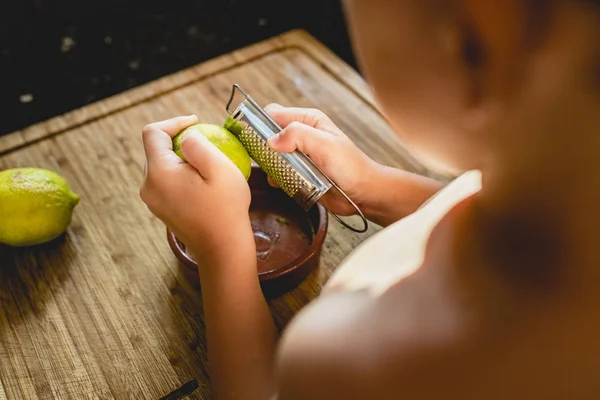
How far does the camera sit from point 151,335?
759 mm

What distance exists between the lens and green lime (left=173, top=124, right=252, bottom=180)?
2.48 ft

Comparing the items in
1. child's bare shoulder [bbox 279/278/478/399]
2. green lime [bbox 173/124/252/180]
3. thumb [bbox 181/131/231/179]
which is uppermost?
thumb [bbox 181/131/231/179]

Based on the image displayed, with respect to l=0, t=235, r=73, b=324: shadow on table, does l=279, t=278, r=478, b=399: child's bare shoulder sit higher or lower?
higher

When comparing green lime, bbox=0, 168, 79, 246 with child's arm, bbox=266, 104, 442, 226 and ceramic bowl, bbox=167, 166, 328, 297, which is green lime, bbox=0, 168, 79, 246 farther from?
child's arm, bbox=266, 104, 442, 226

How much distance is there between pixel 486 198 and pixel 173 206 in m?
0.38

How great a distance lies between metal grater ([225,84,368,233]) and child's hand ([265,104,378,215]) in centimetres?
2

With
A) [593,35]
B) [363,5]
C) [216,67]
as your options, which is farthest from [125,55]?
[593,35]

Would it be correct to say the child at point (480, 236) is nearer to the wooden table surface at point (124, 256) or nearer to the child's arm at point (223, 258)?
the child's arm at point (223, 258)

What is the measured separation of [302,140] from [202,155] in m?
0.16

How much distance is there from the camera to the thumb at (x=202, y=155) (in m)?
0.69

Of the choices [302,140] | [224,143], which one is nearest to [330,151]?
[302,140]

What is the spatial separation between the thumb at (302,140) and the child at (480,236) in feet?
0.60

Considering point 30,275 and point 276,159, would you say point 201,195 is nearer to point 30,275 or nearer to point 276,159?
point 276,159

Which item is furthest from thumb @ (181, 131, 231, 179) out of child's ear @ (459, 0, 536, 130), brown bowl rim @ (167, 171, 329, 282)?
child's ear @ (459, 0, 536, 130)
